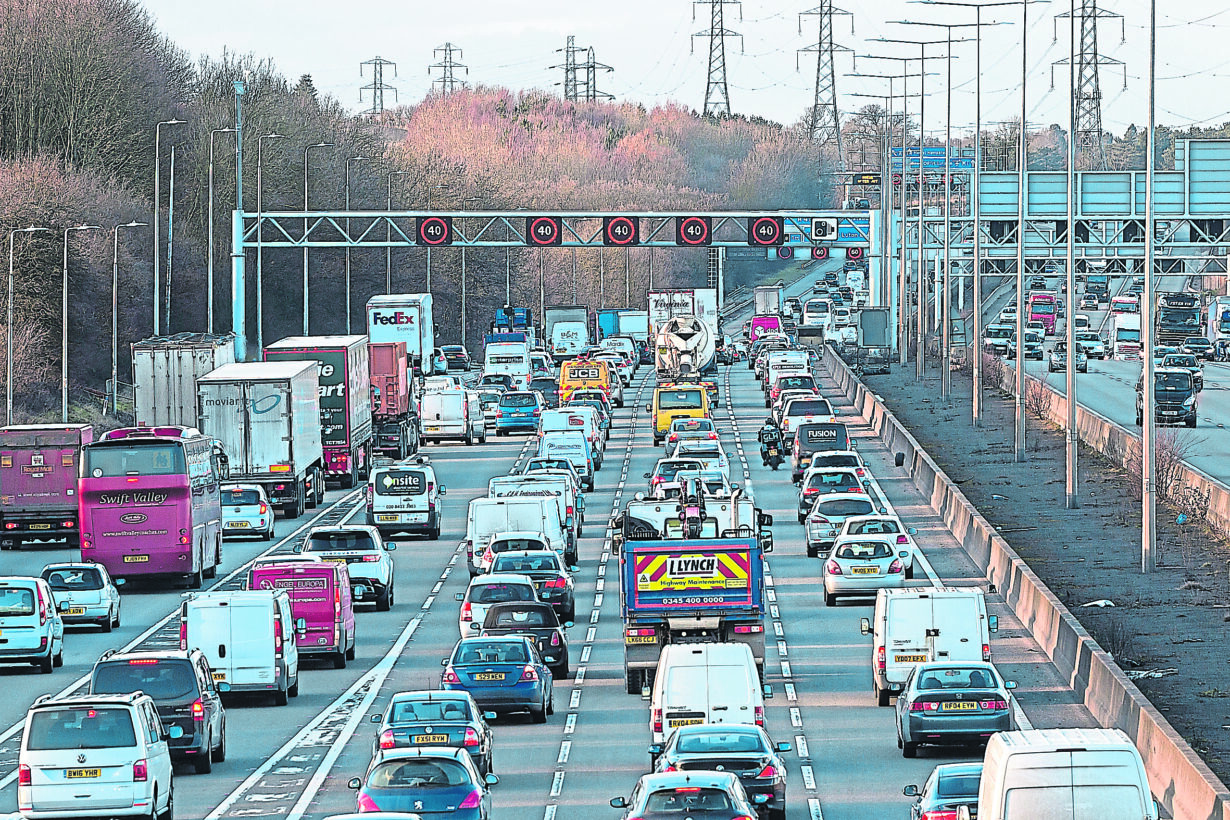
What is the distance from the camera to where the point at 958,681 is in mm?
26578

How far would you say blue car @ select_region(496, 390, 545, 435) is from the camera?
8069 centimetres

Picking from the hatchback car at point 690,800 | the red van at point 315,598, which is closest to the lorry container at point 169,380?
the red van at point 315,598

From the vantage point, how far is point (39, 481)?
51.4m

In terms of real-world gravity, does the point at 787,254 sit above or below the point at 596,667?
above

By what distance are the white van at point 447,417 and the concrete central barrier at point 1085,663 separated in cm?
1935

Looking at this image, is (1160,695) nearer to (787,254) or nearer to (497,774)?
(497,774)

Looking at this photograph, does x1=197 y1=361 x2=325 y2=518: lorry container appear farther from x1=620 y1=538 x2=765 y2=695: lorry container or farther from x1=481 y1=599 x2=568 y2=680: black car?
x1=620 y1=538 x2=765 y2=695: lorry container

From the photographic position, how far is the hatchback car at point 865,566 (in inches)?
1630

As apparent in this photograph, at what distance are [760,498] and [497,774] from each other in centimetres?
3339

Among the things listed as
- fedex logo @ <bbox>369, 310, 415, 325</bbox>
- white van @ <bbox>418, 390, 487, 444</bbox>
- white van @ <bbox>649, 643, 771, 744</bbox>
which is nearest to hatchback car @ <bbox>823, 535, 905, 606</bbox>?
white van @ <bbox>649, 643, 771, 744</bbox>

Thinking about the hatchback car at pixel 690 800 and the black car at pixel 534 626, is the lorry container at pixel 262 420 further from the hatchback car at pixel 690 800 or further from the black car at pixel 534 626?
the hatchback car at pixel 690 800

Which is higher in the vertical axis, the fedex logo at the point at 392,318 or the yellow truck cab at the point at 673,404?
the fedex logo at the point at 392,318

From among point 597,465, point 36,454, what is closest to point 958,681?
point 36,454

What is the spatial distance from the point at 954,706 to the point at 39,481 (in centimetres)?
→ 3033
